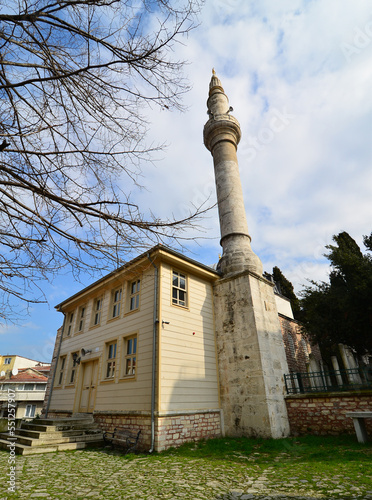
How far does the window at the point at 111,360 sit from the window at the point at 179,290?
10.4ft

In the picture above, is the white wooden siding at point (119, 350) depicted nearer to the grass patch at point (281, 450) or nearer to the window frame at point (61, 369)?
the window frame at point (61, 369)

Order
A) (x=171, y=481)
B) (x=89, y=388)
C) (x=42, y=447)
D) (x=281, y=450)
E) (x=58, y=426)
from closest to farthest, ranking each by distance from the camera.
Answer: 1. (x=171, y=481)
2. (x=281, y=450)
3. (x=42, y=447)
4. (x=58, y=426)
5. (x=89, y=388)

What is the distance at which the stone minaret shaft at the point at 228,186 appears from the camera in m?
12.3

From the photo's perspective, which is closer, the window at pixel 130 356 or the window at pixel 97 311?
the window at pixel 130 356

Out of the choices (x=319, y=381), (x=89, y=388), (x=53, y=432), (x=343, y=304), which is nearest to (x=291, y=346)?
(x=343, y=304)

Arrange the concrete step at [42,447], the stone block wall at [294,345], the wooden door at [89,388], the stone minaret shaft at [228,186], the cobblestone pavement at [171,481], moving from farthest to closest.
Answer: the stone block wall at [294,345]
the stone minaret shaft at [228,186]
the wooden door at [89,388]
the concrete step at [42,447]
the cobblestone pavement at [171,481]

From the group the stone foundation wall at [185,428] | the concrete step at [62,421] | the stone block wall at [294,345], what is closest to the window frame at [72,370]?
the concrete step at [62,421]

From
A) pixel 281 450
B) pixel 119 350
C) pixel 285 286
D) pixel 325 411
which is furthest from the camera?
pixel 285 286

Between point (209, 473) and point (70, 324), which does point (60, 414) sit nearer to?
point (70, 324)

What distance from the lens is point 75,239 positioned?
3781mm

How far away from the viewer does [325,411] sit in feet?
28.8

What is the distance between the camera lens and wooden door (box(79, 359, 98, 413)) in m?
11.2

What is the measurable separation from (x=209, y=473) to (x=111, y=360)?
6321mm

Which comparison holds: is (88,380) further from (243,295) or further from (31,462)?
(243,295)
